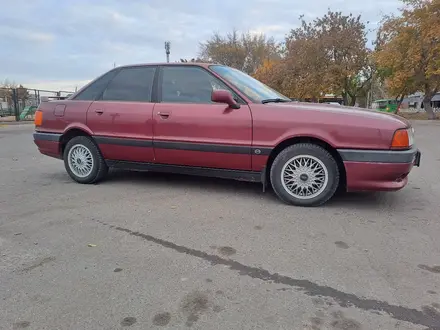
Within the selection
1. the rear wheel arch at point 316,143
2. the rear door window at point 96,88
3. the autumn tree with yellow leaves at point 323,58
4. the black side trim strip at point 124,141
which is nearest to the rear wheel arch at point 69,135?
the black side trim strip at point 124,141

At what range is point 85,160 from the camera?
5500mm

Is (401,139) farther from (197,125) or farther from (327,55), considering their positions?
(327,55)

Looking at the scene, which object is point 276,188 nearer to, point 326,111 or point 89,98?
point 326,111

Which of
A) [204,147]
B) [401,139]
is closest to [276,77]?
[204,147]

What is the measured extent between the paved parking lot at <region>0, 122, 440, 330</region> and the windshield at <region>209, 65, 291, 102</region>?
1.25 metres

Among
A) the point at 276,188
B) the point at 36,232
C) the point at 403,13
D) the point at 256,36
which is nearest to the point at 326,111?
the point at 276,188

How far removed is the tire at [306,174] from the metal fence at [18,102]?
2234 cm

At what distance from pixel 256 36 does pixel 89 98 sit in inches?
1723

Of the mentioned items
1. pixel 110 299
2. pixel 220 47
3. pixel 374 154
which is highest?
pixel 220 47

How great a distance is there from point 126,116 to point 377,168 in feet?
10.4

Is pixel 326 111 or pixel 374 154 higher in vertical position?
pixel 326 111

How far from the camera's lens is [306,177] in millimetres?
4355

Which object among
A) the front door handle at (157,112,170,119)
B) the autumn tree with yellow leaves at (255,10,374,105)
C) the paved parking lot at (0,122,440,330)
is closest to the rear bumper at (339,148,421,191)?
the paved parking lot at (0,122,440,330)

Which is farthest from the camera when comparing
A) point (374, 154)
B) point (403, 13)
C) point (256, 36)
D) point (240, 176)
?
point (256, 36)
